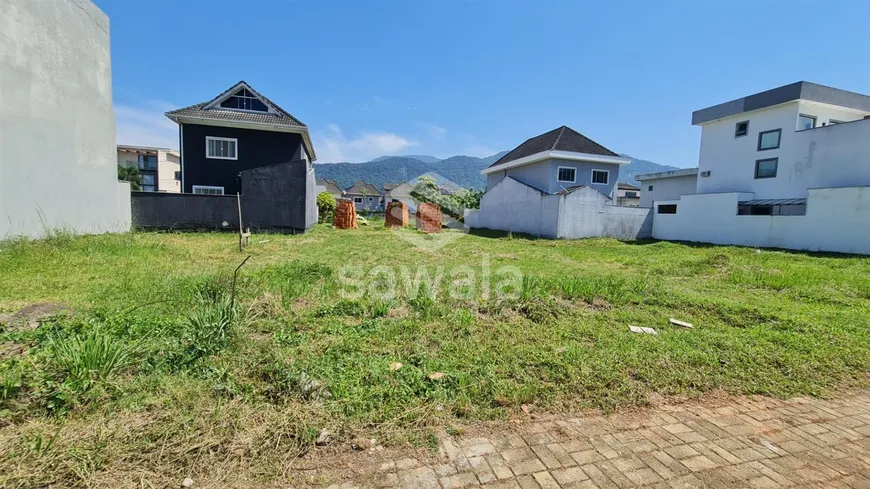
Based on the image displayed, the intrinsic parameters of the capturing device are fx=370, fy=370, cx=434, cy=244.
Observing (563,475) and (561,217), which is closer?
(563,475)

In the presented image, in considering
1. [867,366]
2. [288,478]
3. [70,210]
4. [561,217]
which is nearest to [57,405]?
[288,478]

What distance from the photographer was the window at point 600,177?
68.0ft

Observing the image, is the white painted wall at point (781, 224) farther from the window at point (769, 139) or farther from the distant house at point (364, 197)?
the distant house at point (364, 197)

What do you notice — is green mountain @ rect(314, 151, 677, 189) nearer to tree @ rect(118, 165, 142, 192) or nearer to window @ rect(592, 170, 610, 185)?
tree @ rect(118, 165, 142, 192)

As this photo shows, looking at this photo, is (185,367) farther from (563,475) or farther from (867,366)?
(867,366)

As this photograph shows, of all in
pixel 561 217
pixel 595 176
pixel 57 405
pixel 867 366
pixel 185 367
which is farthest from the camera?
pixel 595 176

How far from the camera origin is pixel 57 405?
6.80ft

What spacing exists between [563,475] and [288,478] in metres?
1.30

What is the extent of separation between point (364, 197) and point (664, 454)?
183 ft

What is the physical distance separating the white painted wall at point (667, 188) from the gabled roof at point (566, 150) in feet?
21.1

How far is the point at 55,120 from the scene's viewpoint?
815cm

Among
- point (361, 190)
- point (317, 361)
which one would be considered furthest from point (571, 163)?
point (361, 190)

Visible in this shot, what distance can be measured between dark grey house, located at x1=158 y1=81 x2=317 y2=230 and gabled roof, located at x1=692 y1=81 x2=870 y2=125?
2012 cm

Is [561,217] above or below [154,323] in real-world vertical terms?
above
